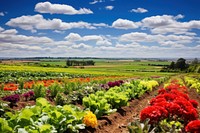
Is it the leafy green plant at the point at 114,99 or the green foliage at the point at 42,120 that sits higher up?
the green foliage at the point at 42,120

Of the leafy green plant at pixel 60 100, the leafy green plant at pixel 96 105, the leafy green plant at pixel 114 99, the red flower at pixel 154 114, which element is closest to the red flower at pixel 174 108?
the red flower at pixel 154 114

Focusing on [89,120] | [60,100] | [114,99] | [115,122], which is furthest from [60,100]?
[89,120]

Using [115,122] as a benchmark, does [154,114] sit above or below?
above

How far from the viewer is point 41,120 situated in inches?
260

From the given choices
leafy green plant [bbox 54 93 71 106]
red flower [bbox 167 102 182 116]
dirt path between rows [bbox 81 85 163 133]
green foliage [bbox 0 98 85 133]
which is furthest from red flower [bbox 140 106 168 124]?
leafy green plant [bbox 54 93 71 106]

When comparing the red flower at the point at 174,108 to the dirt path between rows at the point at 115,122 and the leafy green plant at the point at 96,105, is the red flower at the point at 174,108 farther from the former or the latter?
the leafy green plant at the point at 96,105

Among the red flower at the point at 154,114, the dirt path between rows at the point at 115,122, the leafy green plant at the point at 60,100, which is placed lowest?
the dirt path between rows at the point at 115,122

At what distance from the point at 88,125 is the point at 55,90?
25.6ft

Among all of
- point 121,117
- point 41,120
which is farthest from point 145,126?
point 121,117

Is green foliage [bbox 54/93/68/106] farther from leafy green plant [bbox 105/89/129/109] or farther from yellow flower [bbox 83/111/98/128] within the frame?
yellow flower [bbox 83/111/98/128]

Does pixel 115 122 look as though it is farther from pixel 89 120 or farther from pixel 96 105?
pixel 89 120

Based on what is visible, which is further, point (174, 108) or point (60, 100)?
point (60, 100)

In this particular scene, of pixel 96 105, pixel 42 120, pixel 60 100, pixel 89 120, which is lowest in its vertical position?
pixel 60 100

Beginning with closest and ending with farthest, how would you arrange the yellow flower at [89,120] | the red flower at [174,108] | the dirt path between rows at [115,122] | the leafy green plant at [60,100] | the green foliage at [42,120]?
the green foliage at [42,120] < the red flower at [174,108] < the yellow flower at [89,120] < the dirt path between rows at [115,122] < the leafy green plant at [60,100]
